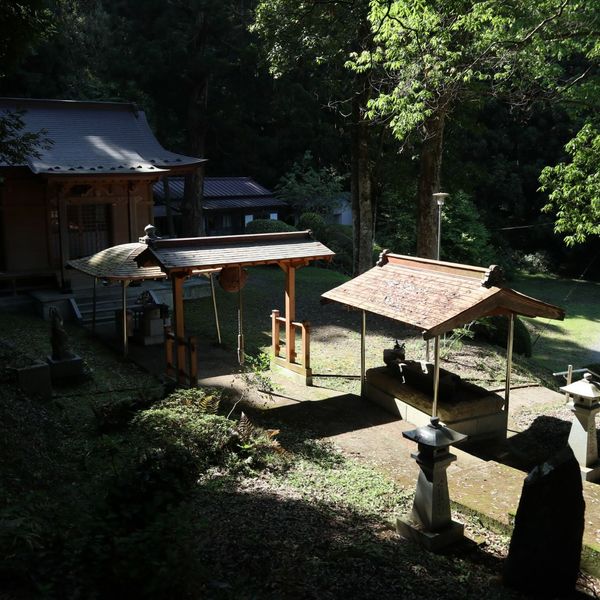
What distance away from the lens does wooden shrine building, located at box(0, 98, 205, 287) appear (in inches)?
730

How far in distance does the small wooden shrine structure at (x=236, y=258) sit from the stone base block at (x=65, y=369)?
2073 mm

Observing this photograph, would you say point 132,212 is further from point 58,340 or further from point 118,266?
point 58,340

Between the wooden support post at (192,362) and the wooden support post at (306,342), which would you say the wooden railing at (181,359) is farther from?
the wooden support post at (306,342)

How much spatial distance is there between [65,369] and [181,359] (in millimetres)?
2294

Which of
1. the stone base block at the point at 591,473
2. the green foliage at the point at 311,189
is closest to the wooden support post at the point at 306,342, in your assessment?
the stone base block at the point at 591,473

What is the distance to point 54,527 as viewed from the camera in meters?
5.44

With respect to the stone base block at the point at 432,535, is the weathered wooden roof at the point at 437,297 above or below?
above

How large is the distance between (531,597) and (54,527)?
442cm

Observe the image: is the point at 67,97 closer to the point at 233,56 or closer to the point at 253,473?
the point at 233,56

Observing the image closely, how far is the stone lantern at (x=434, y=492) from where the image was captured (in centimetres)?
708

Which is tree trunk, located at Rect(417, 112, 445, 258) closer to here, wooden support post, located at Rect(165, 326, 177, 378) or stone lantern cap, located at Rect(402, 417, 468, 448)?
wooden support post, located at Rect(165, 326, 177, 378)

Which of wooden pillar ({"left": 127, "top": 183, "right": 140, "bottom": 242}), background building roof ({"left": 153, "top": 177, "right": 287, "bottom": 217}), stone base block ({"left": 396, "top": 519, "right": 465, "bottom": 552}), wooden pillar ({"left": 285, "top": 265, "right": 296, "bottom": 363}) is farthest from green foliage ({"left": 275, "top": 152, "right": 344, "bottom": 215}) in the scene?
stone base block ({"left": 396, "top": 519, "right": 465, "bottom": 552})

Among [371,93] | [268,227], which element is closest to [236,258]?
[371,93]

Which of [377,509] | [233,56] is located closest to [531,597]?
[377,509]
